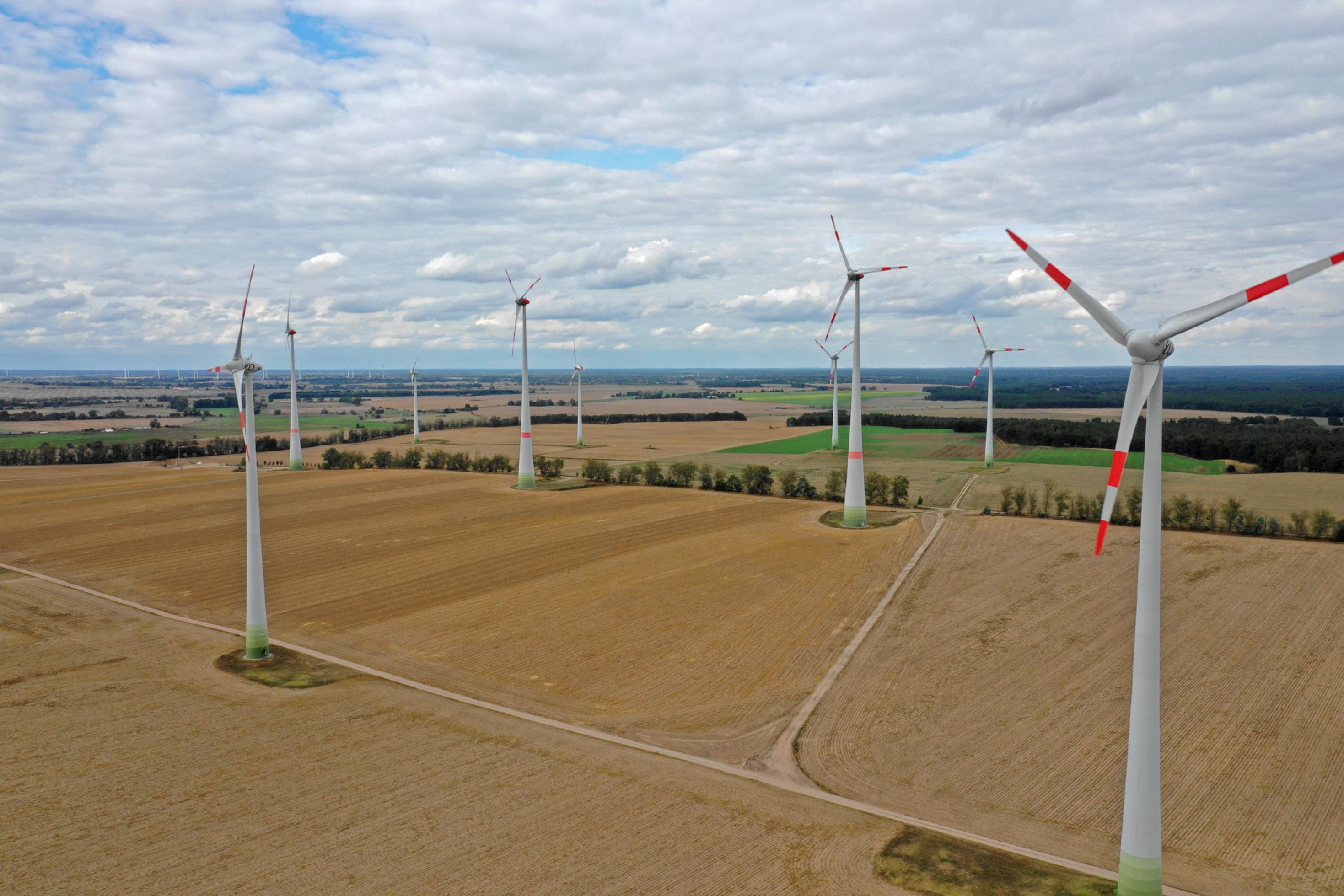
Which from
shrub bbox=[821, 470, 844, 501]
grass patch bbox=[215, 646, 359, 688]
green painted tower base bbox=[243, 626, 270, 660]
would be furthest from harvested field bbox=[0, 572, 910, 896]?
shrub bbox=[821, 470, 844, 501]

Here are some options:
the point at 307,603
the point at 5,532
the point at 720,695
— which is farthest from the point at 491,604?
the point at 5,532

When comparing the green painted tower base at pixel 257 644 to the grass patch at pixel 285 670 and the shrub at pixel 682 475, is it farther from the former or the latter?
the shrub at pixel 682 475

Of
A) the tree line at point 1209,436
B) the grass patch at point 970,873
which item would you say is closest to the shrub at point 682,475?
the tree line at point 1209,436

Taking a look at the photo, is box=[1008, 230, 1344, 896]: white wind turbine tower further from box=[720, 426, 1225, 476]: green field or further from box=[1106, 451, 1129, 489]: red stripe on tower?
box=[720, 426, 1225, 476]: green field

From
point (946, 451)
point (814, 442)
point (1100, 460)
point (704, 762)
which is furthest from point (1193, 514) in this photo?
point (814, 442)

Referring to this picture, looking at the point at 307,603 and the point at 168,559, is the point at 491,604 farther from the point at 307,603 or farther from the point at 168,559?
the point at 168,559

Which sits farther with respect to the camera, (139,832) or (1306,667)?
(1306,667)
